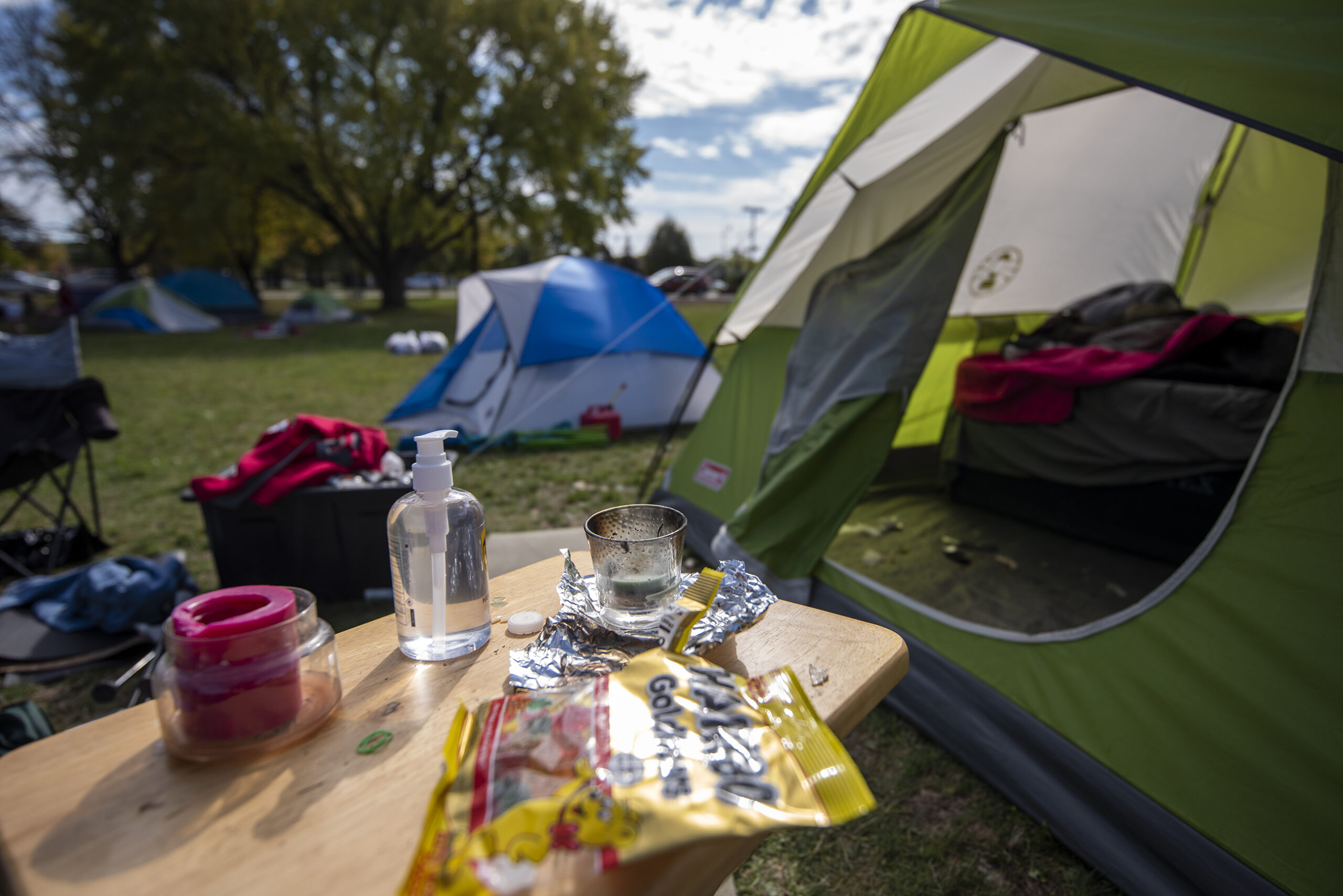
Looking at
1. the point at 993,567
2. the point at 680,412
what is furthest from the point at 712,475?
the point at 993,567

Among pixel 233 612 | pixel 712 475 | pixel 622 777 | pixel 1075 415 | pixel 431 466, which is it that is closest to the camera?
pixel 622 777

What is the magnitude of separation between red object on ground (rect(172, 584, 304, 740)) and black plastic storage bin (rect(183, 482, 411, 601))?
1956 mm

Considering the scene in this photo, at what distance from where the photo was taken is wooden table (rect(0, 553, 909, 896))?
55 cm

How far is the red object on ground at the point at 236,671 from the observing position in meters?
0.66

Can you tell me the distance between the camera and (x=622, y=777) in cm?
58

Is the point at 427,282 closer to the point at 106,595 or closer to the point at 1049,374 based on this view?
the point at 106,595

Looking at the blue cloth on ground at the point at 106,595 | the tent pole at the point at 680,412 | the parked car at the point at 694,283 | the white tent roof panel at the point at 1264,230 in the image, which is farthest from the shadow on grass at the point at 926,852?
the white tent roof panel at the point at 1264,230

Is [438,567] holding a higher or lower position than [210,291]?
higher

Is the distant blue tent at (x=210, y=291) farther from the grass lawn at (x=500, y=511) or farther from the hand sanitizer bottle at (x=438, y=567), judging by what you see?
the hand sanitizer bottle at (x=438, y=567)

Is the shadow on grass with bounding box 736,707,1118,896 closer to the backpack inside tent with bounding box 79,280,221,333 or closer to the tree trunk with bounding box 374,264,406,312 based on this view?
the backpack inside tent with bounding box 79,280,221,333

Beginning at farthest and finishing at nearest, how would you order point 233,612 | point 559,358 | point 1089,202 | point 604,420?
point 604,420 < point 559,358 < point 1089,202 < point 233,612

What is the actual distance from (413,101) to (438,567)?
18.2m

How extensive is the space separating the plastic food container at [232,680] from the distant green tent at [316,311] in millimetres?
17258

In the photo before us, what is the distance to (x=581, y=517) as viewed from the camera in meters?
3.74
